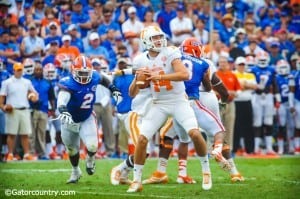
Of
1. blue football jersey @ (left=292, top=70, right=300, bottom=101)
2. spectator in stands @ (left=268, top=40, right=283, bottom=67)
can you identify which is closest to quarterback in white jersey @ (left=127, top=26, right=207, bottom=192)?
blue football jersey @ (left=292, top=70, right=300, bottom=101)

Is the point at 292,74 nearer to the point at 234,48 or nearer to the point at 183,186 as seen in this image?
the point at 234,48

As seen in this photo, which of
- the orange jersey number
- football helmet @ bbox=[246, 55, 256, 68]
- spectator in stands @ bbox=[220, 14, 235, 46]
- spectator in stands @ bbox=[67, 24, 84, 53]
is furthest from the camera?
spectator in stands @ bbox=[220, 14, 235, 46]

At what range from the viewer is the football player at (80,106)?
11.4 metres

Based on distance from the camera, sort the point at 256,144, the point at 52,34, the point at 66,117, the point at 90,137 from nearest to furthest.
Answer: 1. the point at 66,117
2. the point at 90,137
3. the point at 52,34
4. the point at 256,144

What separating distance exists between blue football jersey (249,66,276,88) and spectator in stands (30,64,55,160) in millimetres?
3993

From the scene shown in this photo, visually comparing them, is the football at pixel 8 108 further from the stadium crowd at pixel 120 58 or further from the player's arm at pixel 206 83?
the player's arm at pixel 206 83

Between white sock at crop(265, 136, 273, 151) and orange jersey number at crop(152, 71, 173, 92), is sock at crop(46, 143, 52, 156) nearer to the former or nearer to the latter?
white sock at crop(265, 136, 273, 151)

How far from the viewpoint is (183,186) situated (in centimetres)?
1119

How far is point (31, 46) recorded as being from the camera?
683 inches

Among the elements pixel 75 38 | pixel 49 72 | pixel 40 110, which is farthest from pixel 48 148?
pixel 75 38

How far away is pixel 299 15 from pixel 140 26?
4019mm

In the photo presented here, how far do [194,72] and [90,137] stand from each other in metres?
1.49

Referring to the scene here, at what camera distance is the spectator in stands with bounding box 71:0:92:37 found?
61.3 ft

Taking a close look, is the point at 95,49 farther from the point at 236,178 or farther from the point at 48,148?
the point at 236,178
